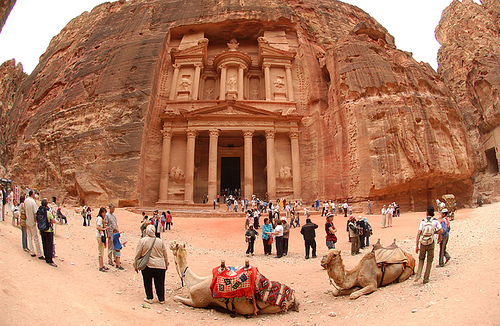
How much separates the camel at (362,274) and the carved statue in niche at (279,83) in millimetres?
30295

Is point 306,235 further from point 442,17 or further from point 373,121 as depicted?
point 442,17

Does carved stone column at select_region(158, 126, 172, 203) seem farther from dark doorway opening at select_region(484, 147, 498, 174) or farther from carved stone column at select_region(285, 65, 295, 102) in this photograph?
dark doorway opening at select_region(484, 147, 498, 174)

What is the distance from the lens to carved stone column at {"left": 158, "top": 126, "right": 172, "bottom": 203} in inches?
1172

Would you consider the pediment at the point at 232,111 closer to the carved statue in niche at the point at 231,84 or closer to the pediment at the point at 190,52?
the carved statue in niche at the point at 231,84

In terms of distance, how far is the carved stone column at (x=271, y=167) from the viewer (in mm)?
29906

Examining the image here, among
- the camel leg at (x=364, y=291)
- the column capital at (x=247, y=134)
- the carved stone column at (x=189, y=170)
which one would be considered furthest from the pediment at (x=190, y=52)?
the camel leg at (x=364, y=291)

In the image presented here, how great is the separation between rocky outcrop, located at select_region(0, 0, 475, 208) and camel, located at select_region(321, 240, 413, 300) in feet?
62.1

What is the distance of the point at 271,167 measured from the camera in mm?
30812

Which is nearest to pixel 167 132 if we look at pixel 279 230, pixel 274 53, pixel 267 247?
pixel 274 53

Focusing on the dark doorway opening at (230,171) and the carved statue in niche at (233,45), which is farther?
the carved statue in niche at (233,45)

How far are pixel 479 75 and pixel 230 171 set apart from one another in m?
30.7

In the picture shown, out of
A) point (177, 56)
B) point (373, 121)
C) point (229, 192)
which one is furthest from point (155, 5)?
point (373, 121)

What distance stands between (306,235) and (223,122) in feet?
72.3

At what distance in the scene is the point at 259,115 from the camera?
104ft
